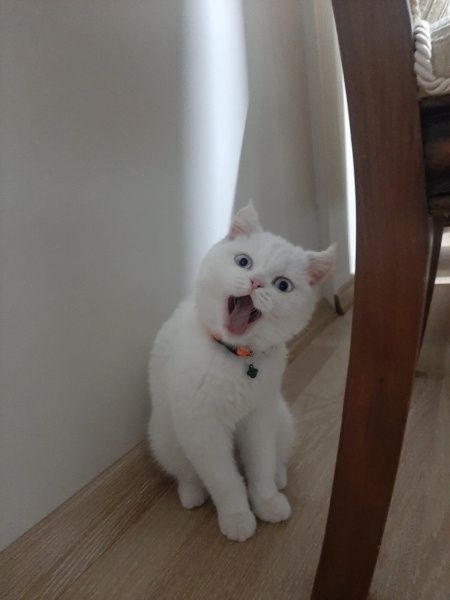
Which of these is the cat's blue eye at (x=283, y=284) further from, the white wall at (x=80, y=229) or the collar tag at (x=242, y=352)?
the white wall at (x=80, y=229)

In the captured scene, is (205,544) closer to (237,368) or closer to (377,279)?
(237,368)

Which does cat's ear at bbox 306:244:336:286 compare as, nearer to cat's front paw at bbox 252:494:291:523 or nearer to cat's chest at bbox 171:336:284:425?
cat's chest at bbox 171:336:284:425

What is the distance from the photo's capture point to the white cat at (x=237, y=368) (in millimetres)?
690

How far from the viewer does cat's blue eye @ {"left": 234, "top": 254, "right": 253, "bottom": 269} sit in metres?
0.70

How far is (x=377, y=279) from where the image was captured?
0.49m

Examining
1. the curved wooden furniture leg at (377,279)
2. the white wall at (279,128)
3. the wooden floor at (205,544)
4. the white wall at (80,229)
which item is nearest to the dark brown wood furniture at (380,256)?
the curved wooden furniture leg at (377,279)

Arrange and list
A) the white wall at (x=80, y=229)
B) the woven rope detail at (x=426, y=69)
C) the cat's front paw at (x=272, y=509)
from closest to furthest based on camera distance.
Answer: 1. the woven rope detail at (x=426, y=69)
2. the white wall at (x=80, y=229)
3. the cat's front paw at (x=272, y=509)

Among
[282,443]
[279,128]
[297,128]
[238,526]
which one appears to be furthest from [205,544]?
[297,128]

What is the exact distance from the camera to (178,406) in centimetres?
73

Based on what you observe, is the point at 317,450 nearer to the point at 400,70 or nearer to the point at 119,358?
the point at 119,358

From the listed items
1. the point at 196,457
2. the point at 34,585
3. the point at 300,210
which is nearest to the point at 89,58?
the point at 196,457

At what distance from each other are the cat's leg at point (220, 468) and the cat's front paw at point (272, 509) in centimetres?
2

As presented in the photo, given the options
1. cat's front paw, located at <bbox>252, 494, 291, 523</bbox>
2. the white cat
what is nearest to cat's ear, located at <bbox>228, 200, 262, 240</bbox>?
the white cat

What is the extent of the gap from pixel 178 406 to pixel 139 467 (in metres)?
0.20
